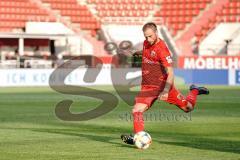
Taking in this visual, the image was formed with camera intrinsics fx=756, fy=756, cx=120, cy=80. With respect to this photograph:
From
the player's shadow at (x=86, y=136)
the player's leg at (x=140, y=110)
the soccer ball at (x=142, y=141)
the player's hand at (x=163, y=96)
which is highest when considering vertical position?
the player's hand at (x=163, y=96)

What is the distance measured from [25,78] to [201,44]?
15342 mm

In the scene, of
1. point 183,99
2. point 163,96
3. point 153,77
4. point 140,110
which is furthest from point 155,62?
point 183,99

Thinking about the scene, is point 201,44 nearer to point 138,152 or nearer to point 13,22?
point 13,22

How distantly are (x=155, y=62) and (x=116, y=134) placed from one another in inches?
113

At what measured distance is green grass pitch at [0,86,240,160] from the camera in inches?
473

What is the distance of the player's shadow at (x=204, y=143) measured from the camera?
12809 millimetres

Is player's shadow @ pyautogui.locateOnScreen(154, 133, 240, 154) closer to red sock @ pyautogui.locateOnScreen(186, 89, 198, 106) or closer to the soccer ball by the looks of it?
red sock @ pyautogui.locateOnScreen(186, 89, 198, 106)

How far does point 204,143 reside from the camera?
45.1ft

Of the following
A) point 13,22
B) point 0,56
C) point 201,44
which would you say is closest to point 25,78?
point 0,56

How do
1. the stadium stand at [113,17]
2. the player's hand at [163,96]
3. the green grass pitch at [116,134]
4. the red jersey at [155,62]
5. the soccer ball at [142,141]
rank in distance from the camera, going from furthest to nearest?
the stadium stand at [113,17] < the player's hand at [163,96] < the red jersey at [155,62] < the soccer ball at [142,141] < the green grass pitch at [116,134]

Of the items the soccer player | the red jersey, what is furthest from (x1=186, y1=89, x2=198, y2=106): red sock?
the red jersey

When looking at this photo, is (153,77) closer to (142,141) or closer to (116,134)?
(142,141)

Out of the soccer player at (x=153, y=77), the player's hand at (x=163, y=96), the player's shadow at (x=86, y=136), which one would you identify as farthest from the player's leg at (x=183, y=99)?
the player's shadow at (x=86, y=136)

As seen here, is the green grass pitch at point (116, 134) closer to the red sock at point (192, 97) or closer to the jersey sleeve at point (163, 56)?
the red sock at point (192, 97)
